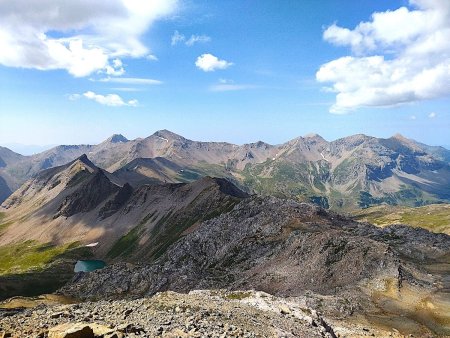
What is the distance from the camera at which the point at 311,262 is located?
121 metres

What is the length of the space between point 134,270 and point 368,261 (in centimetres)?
9091

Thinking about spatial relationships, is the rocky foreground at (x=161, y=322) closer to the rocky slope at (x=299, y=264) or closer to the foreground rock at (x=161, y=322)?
the foreground rock at (x=161, y=322)

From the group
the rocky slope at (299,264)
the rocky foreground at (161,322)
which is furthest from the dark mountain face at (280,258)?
the rocky foreground at (161,322)

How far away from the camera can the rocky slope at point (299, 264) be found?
314ft

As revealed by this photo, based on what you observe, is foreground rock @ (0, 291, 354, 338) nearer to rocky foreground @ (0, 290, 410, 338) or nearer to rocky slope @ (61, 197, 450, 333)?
rocky foreground @ (0, 290, 410, 338)

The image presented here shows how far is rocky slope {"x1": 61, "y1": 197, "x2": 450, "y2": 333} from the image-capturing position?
314ft

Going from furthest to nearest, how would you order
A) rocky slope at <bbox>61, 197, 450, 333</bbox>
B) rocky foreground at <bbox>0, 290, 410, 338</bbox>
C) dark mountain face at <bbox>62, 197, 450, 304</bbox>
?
1. dark mountain face at <bbox>62, 197, 450, 304</bbox>
2. rocky slope at <bbox>61, 197, 450, 333</bbox>
3. rocky foreground at <bbox>0, 290, 410, 338</bbox>

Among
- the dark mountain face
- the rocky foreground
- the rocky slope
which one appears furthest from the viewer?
the dark mountain face

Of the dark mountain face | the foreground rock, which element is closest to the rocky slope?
the dark mountain face

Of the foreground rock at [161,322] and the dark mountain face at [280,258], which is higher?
the foreground rock at [161,322]

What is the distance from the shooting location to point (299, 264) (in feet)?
407

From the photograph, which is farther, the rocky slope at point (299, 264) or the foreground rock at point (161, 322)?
the rocky slope at point (299, 264)

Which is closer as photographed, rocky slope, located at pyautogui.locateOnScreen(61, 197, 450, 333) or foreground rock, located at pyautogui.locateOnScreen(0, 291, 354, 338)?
foreground rock, located at pyautogui.locateOnScreen(0, 291, 354, 338)

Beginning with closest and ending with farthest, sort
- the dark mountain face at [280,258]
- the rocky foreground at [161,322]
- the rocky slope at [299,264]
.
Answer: the rocky foreground at [161,322]
the rocky slope at [299,264]
the dark mountain face at [280,258]
